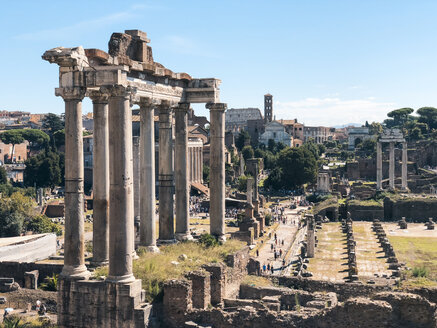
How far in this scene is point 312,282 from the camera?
2148 centimetres

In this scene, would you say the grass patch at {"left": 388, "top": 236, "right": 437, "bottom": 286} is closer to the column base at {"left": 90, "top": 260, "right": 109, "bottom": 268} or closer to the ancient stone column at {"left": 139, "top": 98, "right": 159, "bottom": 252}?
the ancient stone column at {"left": 139, "top": 98, "right": 159, "bottom": 252}

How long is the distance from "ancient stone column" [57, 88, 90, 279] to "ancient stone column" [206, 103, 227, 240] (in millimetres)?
6546

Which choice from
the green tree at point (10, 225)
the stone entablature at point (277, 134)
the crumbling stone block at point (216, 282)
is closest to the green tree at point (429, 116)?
the stone entablature at point (277, 134)

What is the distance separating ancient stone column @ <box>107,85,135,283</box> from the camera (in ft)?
49.3

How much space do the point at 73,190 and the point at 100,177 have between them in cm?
148

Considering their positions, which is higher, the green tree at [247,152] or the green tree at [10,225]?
the green tree at [247,152]

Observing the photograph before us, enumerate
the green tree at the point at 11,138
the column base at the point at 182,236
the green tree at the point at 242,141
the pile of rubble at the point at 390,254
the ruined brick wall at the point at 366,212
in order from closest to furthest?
1. the column base at the point at 182,236
2. the pile of rubble at the point at 390,254
3. the ruined brick wall at the point at 366,212
4. the green tree at the point at 11,138
5. the green tree at the point at 242,141

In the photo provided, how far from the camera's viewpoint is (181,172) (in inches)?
835

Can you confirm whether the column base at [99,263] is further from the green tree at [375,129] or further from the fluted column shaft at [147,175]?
the green tree at [375,129]

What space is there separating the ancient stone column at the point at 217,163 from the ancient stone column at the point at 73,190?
6.55 meters

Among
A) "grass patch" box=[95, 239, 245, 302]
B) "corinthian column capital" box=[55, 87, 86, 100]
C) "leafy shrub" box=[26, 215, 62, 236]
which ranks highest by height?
"corinthian column capital" box=[55, 87, 86, 100]

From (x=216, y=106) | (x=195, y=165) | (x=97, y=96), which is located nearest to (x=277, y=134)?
(x=195, y=165)

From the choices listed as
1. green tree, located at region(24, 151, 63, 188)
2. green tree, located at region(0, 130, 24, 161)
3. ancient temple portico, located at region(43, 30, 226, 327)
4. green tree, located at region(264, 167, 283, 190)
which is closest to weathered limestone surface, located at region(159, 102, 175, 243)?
ancient temple portico, located at region(43, 30, 226, 327)

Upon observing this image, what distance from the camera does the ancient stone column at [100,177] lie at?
16750 mm
